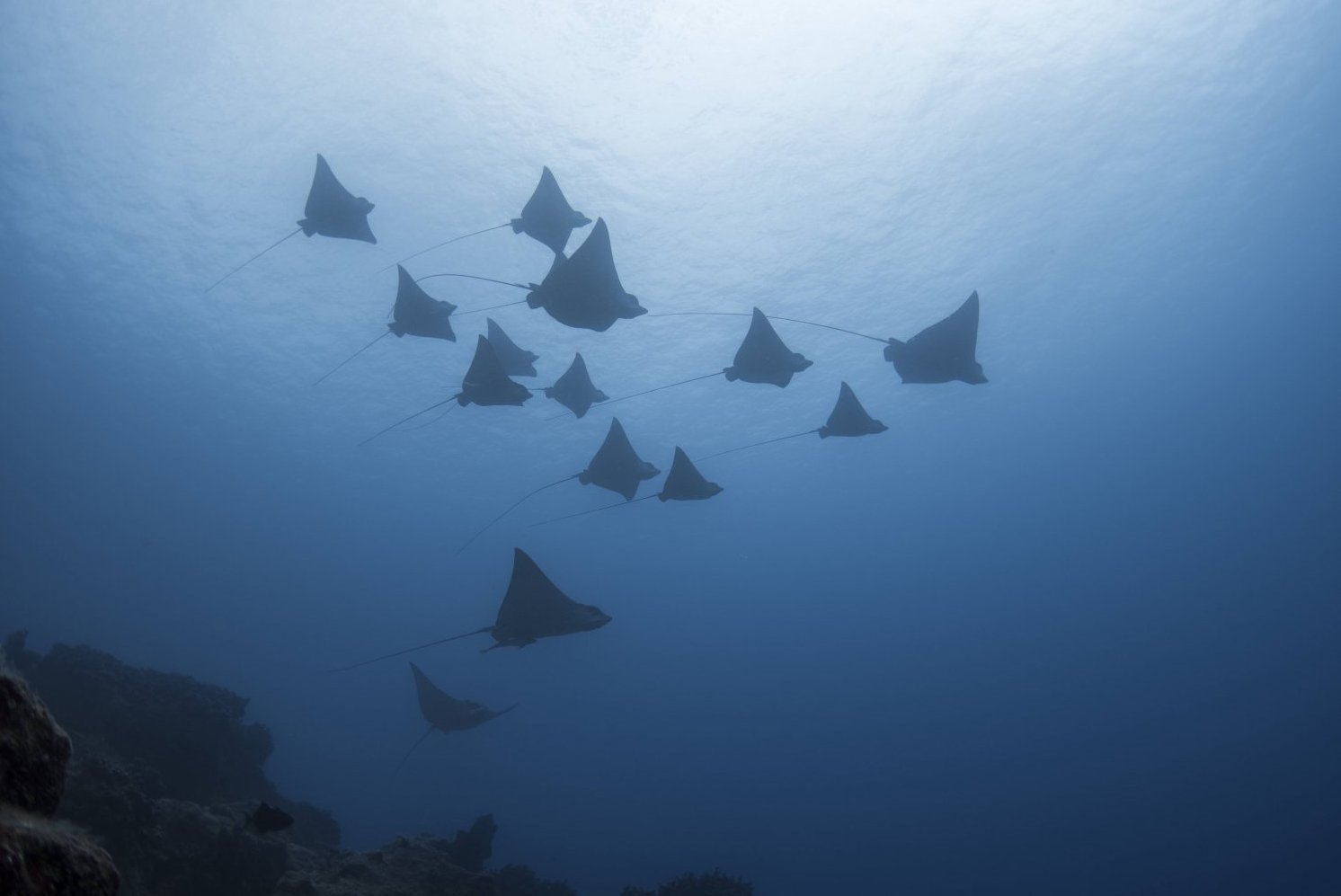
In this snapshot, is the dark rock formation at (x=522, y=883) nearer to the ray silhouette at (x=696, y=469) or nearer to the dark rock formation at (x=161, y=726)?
the dark rock formation at (x=161, y=726)

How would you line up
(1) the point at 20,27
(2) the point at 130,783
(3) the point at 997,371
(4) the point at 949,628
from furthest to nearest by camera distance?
(4) the point at 949,628, (3) the point at 997,371, (1) the point at 20,27, (2) the point at 130,783

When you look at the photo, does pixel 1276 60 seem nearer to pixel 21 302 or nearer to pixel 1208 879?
pixel 21 302

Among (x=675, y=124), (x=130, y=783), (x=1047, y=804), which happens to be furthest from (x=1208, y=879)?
(x=130, y=783)

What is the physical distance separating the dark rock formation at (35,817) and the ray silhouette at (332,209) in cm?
784

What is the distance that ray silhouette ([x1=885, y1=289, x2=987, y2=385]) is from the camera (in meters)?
8.13

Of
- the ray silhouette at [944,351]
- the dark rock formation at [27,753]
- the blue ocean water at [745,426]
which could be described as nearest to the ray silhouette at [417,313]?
the ray silhouette at [944,351]

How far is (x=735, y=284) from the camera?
2047 centimetres

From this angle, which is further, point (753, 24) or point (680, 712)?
point (680, 712)

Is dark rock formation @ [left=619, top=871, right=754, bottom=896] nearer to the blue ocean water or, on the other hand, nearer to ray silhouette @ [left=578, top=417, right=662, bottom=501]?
ray silhouette @ [left=578, top=417, right=662, bottom=501]

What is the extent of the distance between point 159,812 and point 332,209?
691 cm

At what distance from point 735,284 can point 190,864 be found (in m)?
17.6

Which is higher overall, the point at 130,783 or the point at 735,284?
the point at 735,284

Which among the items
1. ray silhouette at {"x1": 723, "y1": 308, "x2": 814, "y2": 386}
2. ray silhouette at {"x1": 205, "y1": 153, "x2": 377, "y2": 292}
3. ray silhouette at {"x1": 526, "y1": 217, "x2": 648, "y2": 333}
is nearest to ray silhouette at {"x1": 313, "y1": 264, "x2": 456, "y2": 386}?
ray silhouette at {"x1": 205, "y1": 153, "x2": 377, "y2": 292}

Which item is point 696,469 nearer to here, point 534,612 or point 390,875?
point 534,612
